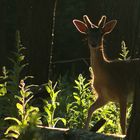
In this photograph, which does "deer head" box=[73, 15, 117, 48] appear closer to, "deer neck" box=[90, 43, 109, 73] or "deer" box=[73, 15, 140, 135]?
"deer" box=[73, 15, 140, 135]

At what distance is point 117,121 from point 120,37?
24.5 ft

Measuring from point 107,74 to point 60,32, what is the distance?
371 inches

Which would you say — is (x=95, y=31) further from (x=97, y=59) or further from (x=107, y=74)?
(x=107, y=74)

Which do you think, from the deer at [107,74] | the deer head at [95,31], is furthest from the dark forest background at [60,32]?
the deer at [107,74]

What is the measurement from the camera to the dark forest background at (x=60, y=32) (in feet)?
37.8

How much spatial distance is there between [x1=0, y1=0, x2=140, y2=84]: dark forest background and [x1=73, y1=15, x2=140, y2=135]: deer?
109 inches

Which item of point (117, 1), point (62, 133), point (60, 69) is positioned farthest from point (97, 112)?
point (117, 1)

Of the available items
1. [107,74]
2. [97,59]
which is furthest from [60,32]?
[107,74]

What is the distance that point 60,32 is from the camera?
1800 centimetres

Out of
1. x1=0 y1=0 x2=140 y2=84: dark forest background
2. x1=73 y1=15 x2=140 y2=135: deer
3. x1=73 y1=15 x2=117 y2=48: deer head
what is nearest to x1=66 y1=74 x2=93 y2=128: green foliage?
x1=73 y1=15 x2=140 y2=135: deer

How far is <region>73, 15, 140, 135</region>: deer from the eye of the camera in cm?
845

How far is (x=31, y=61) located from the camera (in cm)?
1159

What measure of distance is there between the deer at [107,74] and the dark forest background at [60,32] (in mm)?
2775

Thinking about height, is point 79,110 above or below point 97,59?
below
